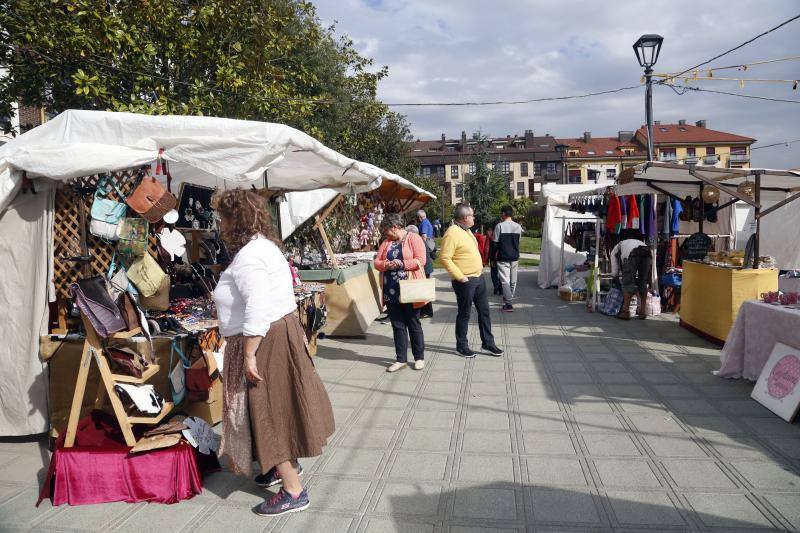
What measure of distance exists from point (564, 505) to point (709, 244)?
744 cm

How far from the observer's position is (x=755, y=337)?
5.16 metres

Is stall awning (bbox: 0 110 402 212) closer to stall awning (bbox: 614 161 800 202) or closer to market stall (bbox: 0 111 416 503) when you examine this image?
market stall (bbox: 0 111 416 503)

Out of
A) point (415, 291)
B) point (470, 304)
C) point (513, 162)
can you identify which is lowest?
point (470, 304)

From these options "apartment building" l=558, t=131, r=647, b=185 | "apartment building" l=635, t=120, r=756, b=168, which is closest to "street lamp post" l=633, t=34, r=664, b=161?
"apartment building" l=558, t=131, r=647, b=185

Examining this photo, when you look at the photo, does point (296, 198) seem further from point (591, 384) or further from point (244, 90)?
point (591, 384)

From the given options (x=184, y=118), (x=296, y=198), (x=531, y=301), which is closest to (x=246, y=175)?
(x=184, y=118)

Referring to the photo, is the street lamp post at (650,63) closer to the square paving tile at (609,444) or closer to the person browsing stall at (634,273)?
the person browsing stall at (634,273)

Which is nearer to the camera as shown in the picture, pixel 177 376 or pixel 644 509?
pixel 644 509

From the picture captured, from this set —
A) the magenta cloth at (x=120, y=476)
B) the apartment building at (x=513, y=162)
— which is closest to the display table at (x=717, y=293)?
the magenta cloth at (x=120, y=476)

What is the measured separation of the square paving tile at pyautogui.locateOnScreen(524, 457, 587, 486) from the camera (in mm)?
3316

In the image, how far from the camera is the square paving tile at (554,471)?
3.32 meters

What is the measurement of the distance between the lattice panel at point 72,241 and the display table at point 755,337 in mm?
5403

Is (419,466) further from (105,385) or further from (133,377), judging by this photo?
(105,385)

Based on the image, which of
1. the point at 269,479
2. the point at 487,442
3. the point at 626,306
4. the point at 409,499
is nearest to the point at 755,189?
the point at 626,306
